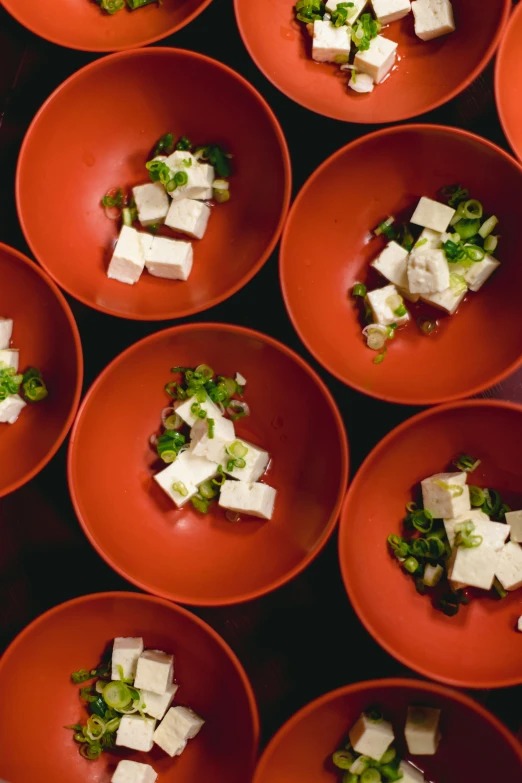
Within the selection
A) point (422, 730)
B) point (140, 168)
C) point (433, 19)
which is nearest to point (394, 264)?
point (433, 19)

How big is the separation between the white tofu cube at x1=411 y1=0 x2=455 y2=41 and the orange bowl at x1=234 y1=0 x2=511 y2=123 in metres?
0.03

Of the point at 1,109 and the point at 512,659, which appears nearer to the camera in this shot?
the point at 512,659

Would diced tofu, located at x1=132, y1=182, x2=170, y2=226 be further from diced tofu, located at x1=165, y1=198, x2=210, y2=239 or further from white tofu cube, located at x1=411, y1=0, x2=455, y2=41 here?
white tofu cube, located at x1=411, y1=0, x2=455, y2=41

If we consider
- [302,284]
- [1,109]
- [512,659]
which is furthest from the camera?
[1,109]

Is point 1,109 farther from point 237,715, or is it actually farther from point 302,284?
point 237,715

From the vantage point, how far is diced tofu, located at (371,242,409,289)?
1964 mm

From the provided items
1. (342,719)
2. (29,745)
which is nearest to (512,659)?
(342,719)

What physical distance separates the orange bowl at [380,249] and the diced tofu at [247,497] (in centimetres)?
38

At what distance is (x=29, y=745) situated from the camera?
1.92m

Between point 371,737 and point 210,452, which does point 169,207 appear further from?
point 371,737

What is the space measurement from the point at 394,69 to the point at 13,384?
138 cm

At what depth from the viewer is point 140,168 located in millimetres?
2119

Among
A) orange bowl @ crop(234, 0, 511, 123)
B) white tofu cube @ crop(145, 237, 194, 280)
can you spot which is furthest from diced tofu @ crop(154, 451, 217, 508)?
orange bowl @ crop(234, 0, 511, 123)

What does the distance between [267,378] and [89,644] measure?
2.86ft
